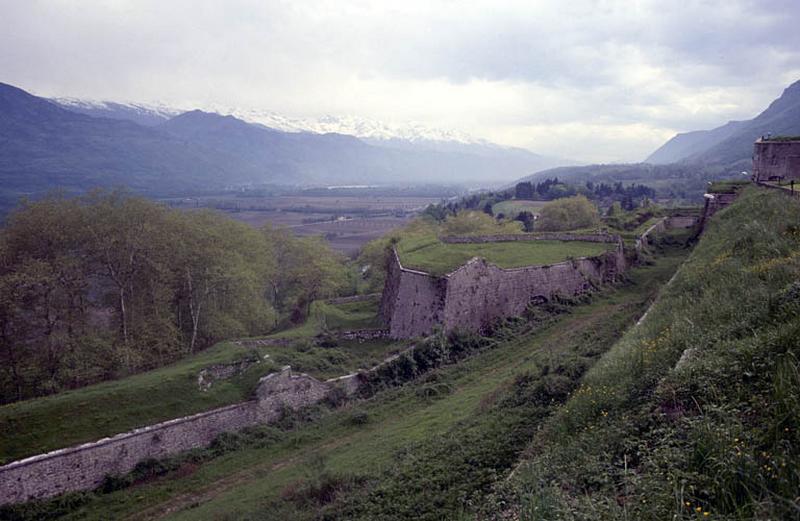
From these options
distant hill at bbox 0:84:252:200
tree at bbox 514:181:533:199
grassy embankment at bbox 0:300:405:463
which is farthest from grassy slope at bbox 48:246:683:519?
distant hill at bbox 0:84:252:200

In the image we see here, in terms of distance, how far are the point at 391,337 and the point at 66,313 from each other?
47.6 ft

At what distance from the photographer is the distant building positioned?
97.7 ft

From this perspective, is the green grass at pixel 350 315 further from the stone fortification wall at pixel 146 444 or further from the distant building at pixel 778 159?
the distant building at pixel 778 159

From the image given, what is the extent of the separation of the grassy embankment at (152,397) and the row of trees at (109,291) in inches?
110

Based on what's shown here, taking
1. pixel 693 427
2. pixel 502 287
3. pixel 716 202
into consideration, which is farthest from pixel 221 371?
pixel 716 202

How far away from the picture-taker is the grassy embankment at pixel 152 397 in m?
14.1

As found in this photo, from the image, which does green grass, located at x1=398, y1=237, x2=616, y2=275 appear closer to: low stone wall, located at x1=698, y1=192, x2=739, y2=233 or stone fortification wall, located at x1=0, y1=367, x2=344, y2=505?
stone fortification wall, located at x1=0, y1=367, x2=344, y2=505

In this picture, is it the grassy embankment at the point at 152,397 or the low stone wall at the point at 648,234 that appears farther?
the low stone wall at the point at 648,234

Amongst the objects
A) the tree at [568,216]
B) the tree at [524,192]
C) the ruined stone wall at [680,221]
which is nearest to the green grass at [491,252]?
the tree at [568,216]

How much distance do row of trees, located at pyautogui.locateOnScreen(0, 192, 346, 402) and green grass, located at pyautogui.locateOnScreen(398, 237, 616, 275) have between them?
1000 cm

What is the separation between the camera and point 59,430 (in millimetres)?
14391

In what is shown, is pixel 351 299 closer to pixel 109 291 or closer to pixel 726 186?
pixel 109 291

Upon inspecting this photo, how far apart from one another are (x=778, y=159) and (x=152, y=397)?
124 ft

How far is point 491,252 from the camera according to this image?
95.1 ft
